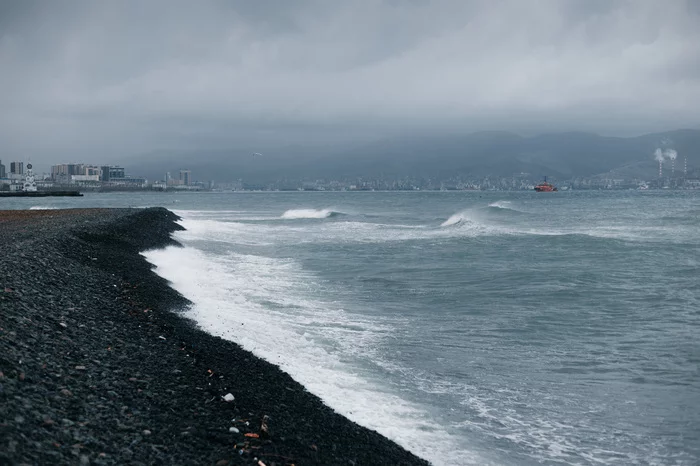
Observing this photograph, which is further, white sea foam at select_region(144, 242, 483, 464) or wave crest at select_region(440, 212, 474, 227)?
wave crest at select_region(440, 212, 474, 227)

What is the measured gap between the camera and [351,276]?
21.3m

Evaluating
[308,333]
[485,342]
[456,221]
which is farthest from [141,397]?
[456,221]

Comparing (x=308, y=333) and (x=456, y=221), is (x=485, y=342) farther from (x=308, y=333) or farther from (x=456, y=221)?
(x=456, y=221)

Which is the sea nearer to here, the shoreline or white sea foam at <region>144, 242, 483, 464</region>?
white sea foam at <region>144, 242, 483, 464</region>

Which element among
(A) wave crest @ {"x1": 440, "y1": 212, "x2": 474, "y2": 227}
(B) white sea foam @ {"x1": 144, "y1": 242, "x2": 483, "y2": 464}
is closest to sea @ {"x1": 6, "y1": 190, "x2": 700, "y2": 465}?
(B) white sea foam @ {"x1": 144, "y1": 242, "x2": 483, "y2": 464}

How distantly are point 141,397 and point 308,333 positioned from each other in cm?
594

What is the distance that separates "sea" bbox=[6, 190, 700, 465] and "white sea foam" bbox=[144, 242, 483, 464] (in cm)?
4

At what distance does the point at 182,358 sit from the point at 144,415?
2.44 metres

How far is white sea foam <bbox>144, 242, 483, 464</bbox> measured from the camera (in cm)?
764

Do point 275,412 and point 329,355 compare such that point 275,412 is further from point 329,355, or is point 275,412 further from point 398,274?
point 398,274

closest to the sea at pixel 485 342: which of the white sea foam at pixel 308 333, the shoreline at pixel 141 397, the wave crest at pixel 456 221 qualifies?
the white sea foam at pixel 308 333

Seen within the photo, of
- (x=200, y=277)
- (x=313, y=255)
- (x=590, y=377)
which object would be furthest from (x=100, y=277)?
(x=313, y=255)

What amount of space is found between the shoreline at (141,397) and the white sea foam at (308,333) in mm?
568

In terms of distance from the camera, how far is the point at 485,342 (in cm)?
1205
